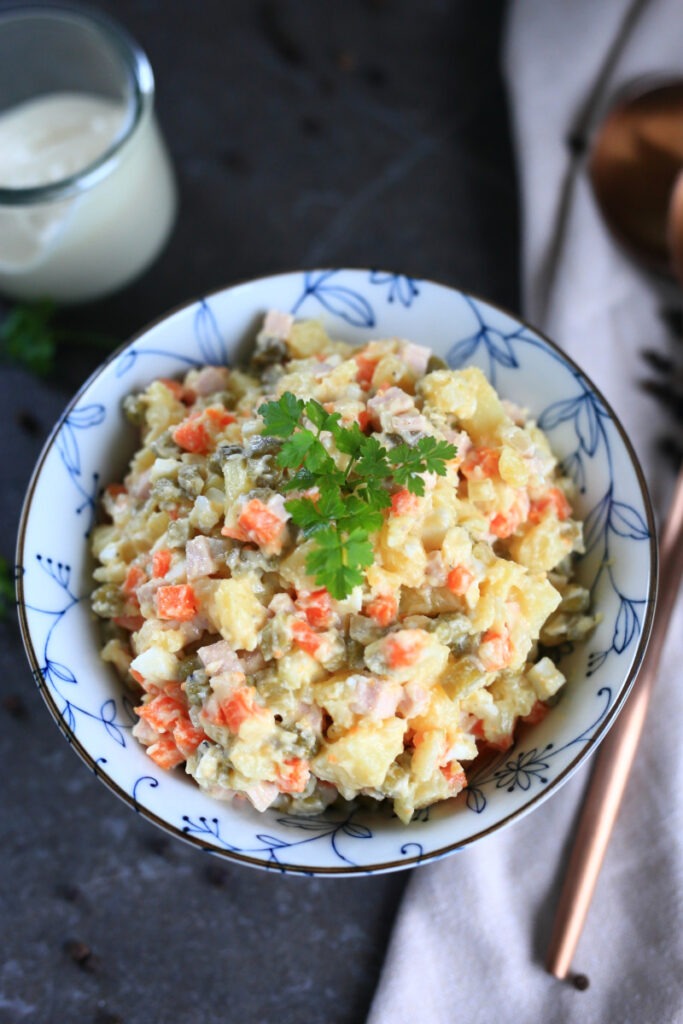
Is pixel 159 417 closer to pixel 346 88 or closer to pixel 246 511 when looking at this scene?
pixel 246 511

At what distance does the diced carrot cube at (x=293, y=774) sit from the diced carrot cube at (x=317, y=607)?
37 cm

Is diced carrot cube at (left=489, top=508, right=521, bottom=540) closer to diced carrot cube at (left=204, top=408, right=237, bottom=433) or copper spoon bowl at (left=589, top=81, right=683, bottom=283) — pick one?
diced carrot cube at (left=204, top=408, right=237, bottom=433)

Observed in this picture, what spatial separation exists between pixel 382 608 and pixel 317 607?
0.59 feet

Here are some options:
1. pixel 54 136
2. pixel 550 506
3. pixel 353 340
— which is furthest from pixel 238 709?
pixel 54 136

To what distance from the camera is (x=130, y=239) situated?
4230 millimetres

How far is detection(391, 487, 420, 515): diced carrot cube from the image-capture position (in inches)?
108

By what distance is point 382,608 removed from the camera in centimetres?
271

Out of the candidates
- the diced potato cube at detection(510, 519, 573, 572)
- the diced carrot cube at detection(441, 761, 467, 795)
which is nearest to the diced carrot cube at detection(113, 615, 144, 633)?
the diced carrot cube at detection(441, 761, 467, 795)

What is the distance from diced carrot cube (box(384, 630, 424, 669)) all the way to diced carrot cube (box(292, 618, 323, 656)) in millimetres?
192

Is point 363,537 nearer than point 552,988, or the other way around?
point 363,537

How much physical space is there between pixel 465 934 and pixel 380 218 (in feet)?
10.0

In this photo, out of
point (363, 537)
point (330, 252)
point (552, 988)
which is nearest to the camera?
point (363, 537)

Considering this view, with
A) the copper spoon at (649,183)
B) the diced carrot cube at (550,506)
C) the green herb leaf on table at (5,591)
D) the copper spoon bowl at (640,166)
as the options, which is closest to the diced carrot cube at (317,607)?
the diced carrot cube at (550,506)

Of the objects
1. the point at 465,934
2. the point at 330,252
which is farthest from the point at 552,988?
the point at 330,252
